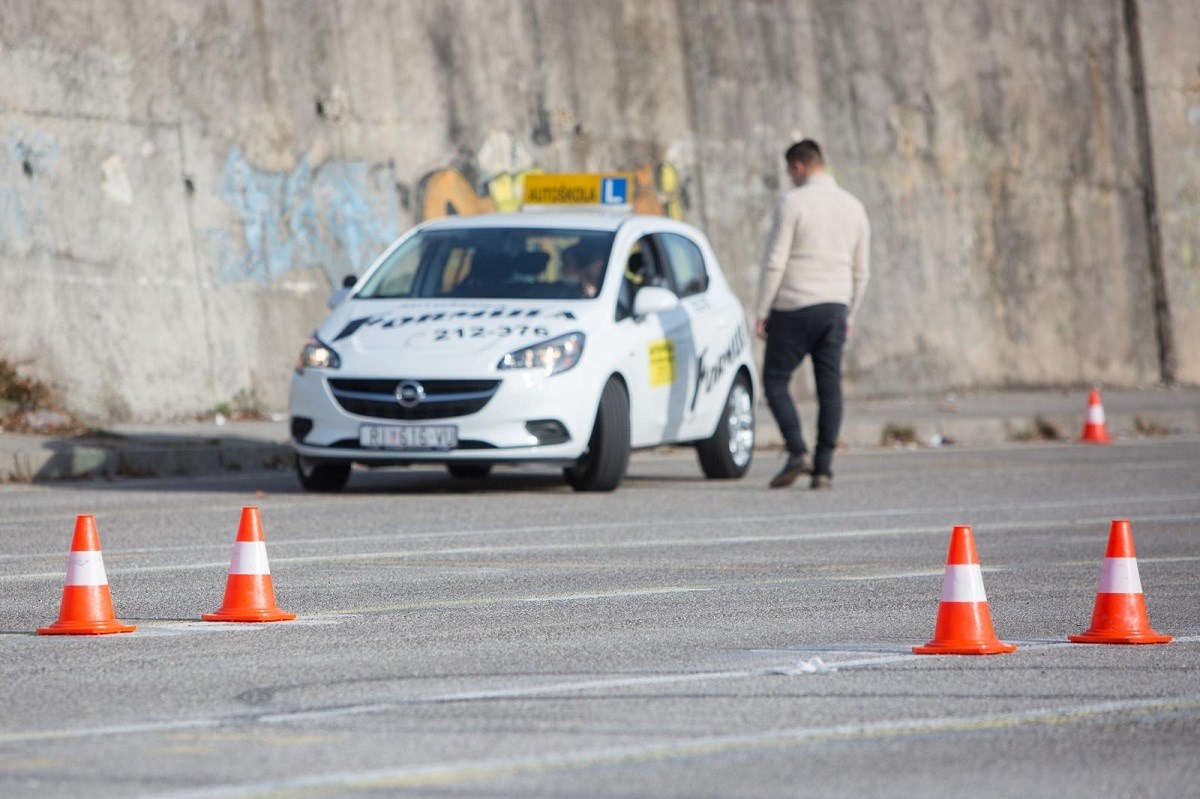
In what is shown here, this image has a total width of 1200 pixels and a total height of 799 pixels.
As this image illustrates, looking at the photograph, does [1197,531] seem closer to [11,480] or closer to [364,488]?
[364,488]

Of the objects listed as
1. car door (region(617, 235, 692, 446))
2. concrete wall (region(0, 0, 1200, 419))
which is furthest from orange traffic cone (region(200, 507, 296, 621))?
concrete wall (region(0, 0, 1200, 419))

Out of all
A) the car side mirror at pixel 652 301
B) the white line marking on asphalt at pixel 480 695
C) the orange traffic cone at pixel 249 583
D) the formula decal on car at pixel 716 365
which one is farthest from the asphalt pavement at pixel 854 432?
the white line marking on asphalt at pixel 480 695

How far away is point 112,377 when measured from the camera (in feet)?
55.9

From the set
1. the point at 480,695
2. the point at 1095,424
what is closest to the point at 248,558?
the point at 480,695

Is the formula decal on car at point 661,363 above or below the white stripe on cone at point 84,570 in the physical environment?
above

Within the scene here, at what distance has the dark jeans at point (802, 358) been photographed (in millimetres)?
13891

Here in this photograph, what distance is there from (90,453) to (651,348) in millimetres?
3848

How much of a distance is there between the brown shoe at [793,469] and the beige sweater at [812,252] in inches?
36.5

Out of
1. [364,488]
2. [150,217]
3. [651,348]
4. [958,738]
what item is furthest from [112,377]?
[958,738]

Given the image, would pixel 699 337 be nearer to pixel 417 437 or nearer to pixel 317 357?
pixel 417 437

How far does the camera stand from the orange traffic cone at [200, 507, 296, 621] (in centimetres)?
709

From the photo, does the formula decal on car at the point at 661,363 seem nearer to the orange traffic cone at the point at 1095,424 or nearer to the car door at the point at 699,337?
the car door at the point at 699,337

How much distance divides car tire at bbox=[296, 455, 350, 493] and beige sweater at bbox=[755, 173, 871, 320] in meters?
2.82

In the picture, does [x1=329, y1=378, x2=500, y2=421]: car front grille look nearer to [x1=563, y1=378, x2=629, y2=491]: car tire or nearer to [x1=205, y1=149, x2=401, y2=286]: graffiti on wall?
[x1=563, y1=378, x2=629, y2=491]: car tire
